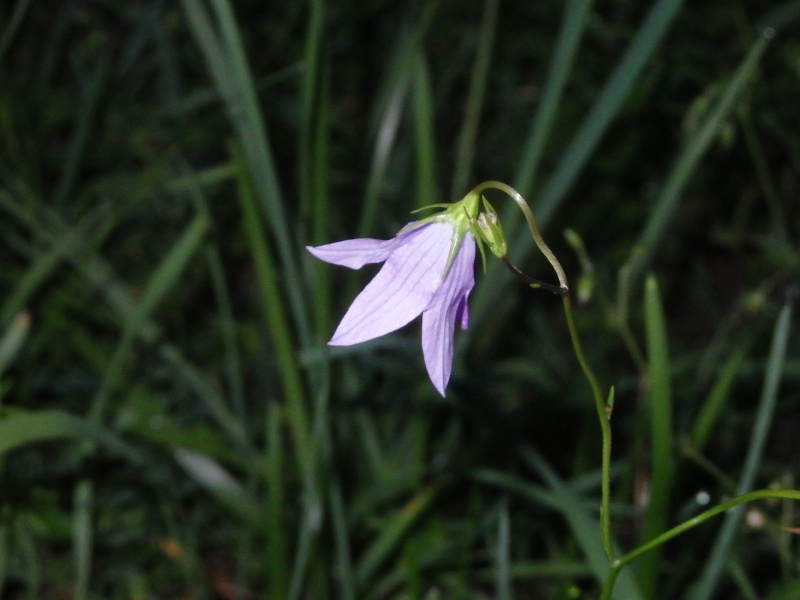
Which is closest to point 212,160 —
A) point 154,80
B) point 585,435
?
point 154,80

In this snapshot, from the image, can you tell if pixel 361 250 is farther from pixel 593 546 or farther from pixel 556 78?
pixel 556 78

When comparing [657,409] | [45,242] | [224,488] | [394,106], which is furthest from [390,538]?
[45,242]

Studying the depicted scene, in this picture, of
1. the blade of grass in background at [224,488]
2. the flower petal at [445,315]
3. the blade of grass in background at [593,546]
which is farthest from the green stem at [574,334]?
the blade of grass in background at [224,488]

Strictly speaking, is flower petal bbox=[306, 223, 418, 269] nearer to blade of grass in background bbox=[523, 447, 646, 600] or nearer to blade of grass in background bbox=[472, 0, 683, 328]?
blade of grass in background bbox=[523, 447, 646, 600]

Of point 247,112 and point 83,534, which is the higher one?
point 247,112

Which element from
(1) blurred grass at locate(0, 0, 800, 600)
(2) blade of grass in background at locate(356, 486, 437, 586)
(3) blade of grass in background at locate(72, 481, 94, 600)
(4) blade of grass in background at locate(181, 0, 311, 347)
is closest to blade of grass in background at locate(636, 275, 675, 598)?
(1) blurred grass at locate(0, 0, 800, 600)

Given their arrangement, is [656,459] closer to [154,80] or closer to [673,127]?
[673,127]
